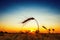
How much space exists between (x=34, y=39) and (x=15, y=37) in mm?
1049

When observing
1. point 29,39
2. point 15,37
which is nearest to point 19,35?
point 15,37

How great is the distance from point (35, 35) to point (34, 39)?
838 millimetres

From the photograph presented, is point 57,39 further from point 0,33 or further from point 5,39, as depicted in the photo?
point 0,33

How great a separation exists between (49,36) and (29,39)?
178 cm

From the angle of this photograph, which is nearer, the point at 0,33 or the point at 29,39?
the point at 29,39

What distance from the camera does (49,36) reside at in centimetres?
873

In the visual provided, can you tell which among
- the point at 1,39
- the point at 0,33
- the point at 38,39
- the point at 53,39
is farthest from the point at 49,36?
the point at 0,33

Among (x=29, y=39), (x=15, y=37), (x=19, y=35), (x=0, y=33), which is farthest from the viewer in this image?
(x=0, y=33)

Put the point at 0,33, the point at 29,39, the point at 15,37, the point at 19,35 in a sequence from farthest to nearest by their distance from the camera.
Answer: the point at 0,33
the point at 19,35
the point at 15,37
the point at 29,39

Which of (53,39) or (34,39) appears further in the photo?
(53,39)

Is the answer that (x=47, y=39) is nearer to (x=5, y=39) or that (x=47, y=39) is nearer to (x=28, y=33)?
(x=28, y=33)

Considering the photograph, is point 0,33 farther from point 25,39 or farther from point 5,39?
point 25,39

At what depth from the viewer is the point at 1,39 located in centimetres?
842

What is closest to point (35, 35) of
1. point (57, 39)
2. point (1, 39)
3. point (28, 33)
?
point (28, 33)
